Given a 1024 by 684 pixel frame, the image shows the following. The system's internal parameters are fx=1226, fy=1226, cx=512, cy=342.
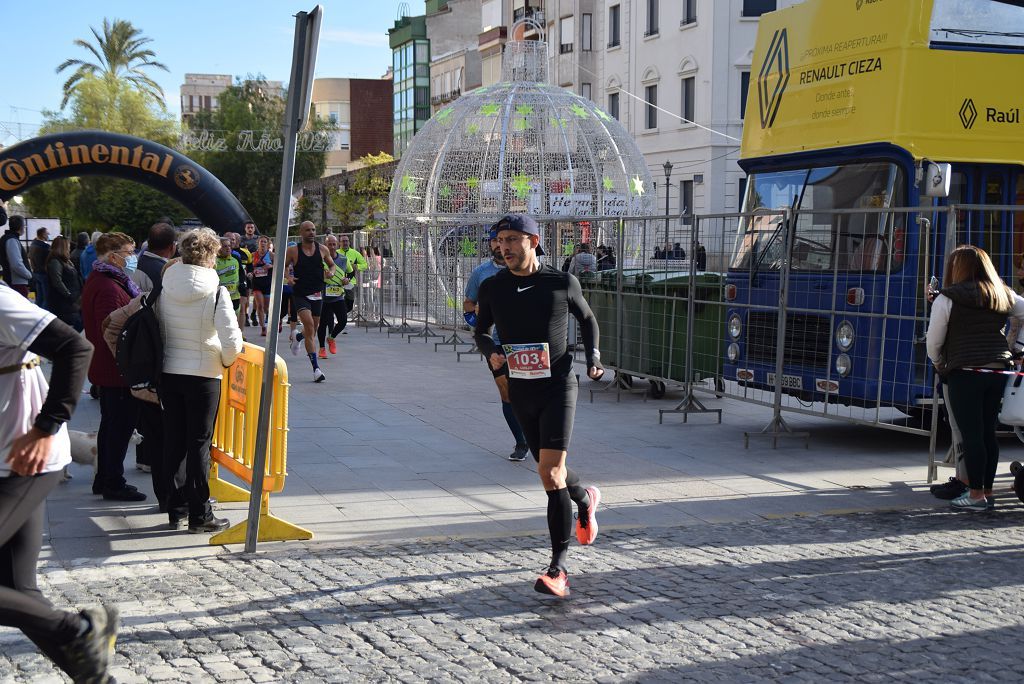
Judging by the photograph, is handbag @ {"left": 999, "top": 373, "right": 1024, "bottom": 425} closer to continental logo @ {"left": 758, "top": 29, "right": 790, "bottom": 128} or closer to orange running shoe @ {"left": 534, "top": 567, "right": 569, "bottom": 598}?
orange running shoe @ {"left": 534, "top": 567, "right": 569, "bottom": 598}

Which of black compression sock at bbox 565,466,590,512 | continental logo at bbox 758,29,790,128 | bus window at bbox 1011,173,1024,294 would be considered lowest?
black compression sock at bbox 565,466,590,512

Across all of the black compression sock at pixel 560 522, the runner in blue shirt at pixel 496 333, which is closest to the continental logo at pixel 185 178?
the runner in blue shirt at pixel 496 333

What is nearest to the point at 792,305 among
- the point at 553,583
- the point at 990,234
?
the point at 990,234

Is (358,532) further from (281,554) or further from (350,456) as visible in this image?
(350,456)

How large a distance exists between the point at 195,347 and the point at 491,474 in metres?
2.83

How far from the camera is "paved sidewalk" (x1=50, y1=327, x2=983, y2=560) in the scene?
737cm

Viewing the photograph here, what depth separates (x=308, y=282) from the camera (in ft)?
49.6

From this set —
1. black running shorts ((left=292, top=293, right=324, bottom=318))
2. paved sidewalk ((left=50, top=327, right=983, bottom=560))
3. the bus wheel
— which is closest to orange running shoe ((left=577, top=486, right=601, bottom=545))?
paved sidewalk ((left=50, top=327, right=983, bottom=560))

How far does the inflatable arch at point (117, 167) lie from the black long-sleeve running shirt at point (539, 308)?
65.7 ft

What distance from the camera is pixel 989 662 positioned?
195 inches

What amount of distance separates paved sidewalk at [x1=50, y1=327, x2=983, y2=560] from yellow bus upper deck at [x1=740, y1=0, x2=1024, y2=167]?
2601 millimetres

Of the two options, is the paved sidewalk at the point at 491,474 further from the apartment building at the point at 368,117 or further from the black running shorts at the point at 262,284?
the apartment building at the point at 368,117

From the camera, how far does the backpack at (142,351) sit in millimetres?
6820

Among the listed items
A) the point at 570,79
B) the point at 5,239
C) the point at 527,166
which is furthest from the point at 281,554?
the point at 570,79
